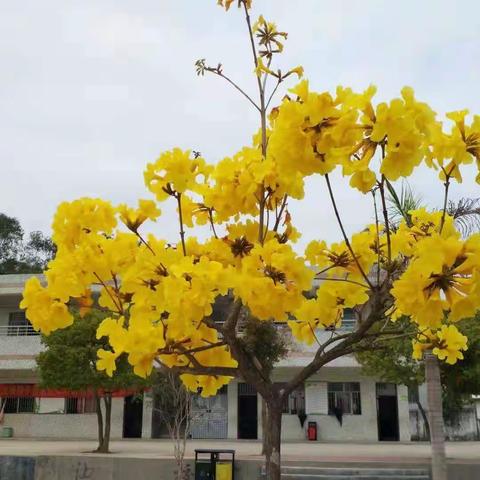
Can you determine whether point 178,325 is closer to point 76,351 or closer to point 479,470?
point 479,470

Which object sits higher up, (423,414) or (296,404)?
(296,404)

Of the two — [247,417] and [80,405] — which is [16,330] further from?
[247,417]

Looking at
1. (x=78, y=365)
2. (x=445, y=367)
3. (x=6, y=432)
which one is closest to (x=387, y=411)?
(x=78, y=365)

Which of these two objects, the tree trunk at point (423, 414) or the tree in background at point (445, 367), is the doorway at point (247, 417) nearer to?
the tree trunk at point (423, 414)

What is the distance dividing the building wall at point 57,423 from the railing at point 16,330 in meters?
2.88

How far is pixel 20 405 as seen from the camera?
27812 mm

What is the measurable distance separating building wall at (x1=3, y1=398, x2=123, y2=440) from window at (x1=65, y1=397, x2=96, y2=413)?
0.66 ft

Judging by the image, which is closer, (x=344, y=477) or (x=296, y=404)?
(x=344, y=477)

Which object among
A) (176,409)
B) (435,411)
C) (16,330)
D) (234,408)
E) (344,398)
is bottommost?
(435,411)

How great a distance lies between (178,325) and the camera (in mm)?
2039

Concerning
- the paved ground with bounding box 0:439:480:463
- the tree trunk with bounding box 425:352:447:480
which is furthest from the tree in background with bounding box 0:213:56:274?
the tree trunk with bounding box 425:352:447:480

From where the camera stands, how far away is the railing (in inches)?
1078

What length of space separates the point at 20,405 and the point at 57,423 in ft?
6.82

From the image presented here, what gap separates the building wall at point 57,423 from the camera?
2680 cm
